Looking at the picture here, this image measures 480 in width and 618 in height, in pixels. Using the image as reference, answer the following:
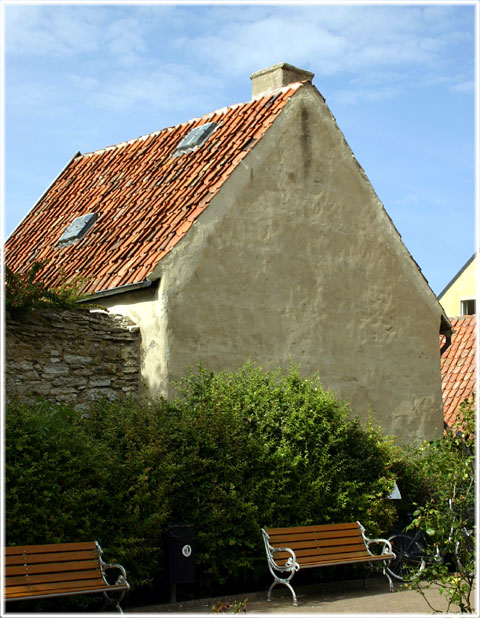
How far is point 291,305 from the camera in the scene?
49.5ft

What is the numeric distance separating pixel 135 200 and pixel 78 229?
1280 millimetres

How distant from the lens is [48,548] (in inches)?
355

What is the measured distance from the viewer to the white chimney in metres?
17.0

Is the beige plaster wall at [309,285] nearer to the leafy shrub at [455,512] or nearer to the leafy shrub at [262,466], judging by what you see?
the leafy shrub at [262,466]

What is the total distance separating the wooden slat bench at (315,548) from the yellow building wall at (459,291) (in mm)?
19605

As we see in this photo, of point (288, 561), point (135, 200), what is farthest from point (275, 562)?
point (135, 200)

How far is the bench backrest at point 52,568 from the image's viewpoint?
28.3 feet

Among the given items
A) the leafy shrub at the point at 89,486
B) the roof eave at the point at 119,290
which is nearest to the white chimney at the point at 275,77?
the roof eave at the point at 119,290

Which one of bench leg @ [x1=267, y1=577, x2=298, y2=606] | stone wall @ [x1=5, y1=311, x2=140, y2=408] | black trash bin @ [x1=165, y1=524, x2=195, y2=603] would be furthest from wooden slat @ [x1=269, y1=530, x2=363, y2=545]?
stone wall @ [x1=5, y1=311, x2=140, y2=408]

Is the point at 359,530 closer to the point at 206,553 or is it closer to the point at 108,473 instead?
the point at 206,553

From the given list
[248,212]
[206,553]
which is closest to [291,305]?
[248,212]

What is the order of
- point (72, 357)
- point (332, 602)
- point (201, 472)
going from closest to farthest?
point (332, 602), point (201, 472), point (72, 357)

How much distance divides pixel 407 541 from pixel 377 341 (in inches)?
177

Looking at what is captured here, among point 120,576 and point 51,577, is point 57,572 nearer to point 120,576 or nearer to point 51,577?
point 51,577
